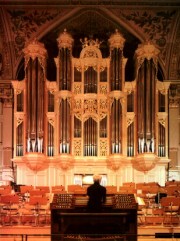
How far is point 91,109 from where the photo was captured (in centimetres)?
1788

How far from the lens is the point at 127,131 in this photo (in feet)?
58.4

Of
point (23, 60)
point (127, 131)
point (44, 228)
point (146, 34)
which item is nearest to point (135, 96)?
point (127, 131)

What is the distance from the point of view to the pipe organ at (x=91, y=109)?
17.5 metres

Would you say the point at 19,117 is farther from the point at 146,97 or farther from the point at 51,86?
the point at 146,97

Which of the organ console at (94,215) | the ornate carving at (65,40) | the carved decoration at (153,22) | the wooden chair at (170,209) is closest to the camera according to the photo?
the organ console at (94,215)

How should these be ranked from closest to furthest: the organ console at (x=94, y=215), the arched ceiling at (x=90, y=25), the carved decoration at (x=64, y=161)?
the organ console at (x=94, y=215) < the carved decoration at (x=64, y=161) < the arched ceiling at (x=90, y=25)

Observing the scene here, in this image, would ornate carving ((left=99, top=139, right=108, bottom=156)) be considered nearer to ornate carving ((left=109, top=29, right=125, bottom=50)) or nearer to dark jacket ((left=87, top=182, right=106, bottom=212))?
ornate carving ((left=109, top=29, right=125, bottom=50))

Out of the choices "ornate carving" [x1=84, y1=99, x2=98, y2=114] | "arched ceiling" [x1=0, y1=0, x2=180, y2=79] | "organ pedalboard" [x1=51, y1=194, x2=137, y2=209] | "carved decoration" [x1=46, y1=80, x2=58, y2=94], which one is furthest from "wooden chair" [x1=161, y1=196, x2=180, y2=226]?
"arched ceiling" [x1=0, y1=0, x2=180, y2=79]

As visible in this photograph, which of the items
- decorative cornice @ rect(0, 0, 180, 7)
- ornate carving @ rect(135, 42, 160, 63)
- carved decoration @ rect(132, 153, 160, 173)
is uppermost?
decorative cornice @ rect(0, 0, 180, 7)

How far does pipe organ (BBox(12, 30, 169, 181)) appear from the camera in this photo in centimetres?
1747

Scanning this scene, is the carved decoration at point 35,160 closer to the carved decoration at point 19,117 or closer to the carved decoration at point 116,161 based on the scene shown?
the carved decoration at point 19,117

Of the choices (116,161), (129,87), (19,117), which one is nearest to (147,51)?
(129,87)

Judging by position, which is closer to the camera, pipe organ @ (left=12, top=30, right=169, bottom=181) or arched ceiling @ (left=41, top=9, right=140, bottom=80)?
pipe organ @ (left=12, top=30, right=169, bottom=181)

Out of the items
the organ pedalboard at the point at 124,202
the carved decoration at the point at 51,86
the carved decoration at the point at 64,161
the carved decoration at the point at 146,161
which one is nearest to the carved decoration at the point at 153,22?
the carved decoration at the point at 51,86
